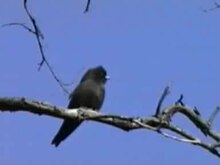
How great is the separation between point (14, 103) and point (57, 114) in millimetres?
261

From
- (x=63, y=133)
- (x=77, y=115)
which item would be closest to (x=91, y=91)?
(x=63, y=133)

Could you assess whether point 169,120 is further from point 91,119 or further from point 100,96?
point 100,96

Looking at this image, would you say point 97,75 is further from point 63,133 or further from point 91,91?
point 63,133

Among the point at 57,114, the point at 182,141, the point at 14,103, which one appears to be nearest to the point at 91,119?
the point at 57,114

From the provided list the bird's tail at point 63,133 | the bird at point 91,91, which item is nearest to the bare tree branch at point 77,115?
the bird's tail at point 63,133

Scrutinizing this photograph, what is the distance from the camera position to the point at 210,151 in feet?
10.9

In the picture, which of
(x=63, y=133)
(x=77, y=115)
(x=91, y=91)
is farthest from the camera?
(x=91, y=91)

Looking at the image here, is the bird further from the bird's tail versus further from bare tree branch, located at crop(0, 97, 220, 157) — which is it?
bare tree branch, located at crop(0, 97, 220, 157)

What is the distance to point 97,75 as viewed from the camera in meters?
7.86

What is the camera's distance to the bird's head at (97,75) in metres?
7.79

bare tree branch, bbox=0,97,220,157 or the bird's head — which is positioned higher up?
bare tree branch, bbox=0,97,220,157

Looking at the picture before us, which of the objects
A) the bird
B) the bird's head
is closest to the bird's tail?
the bird

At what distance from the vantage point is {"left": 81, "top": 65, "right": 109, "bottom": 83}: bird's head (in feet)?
25.6

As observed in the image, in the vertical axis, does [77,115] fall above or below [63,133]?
above
